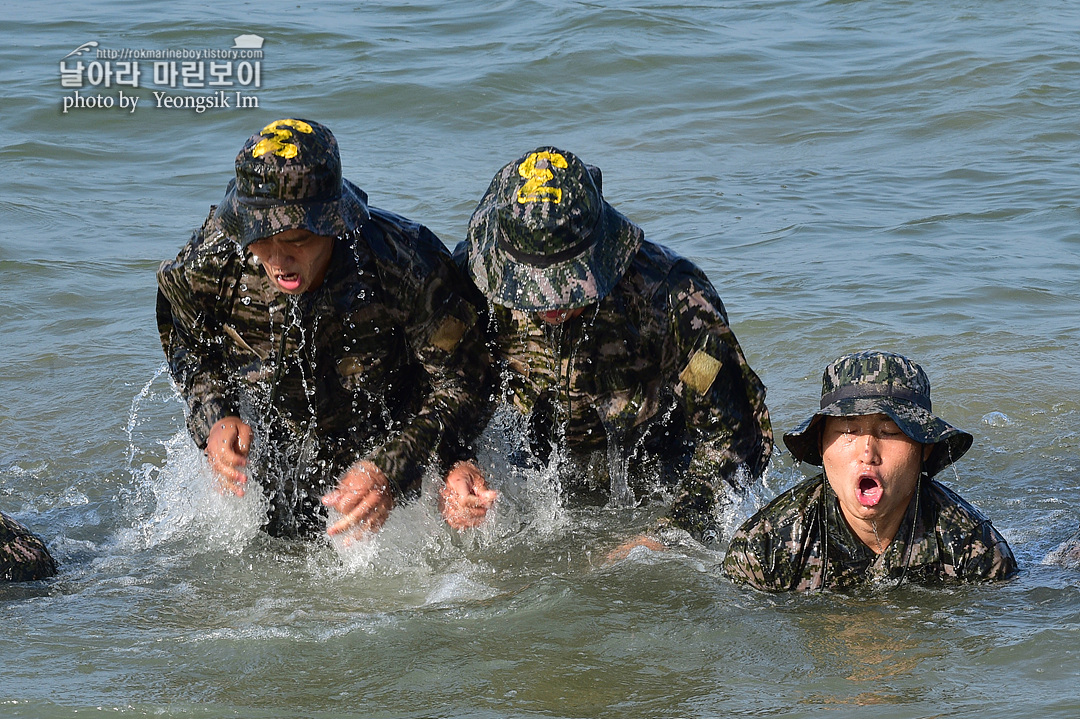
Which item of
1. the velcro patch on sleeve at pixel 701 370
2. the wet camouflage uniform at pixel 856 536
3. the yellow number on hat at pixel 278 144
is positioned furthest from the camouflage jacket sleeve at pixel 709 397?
the yellow number on hat at pixel 278 144

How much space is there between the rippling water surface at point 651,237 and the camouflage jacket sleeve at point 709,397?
0.19m

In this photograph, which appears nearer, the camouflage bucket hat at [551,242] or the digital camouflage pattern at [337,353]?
the camouflage bucket hat at [551,242]

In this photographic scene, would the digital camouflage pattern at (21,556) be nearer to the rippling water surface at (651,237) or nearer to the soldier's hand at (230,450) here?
the rippling water surface at (651,237)

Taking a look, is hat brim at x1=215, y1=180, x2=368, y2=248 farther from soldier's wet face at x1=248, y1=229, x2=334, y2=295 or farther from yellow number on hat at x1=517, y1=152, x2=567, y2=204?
yellow number on hat at x1=517, y1=152, x2=567, y2=204

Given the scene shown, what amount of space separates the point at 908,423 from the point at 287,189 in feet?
6.59

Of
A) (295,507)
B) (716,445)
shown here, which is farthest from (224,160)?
(716,445)

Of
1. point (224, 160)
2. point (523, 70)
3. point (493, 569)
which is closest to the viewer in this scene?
point (493, 569)

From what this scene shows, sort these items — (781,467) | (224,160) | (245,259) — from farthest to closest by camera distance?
(224,160)
(781,467)
(245,259)

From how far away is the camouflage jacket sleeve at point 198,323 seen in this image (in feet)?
15.7

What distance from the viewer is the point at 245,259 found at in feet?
15.7

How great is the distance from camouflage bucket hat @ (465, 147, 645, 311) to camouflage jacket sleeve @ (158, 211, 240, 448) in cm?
94

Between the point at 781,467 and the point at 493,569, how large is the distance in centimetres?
168

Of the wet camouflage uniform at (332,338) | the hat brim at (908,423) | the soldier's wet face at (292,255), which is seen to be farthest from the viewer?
the wet camouflage uniform at (332,338)

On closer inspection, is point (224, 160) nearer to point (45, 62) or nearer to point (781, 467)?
point (45, 62)
